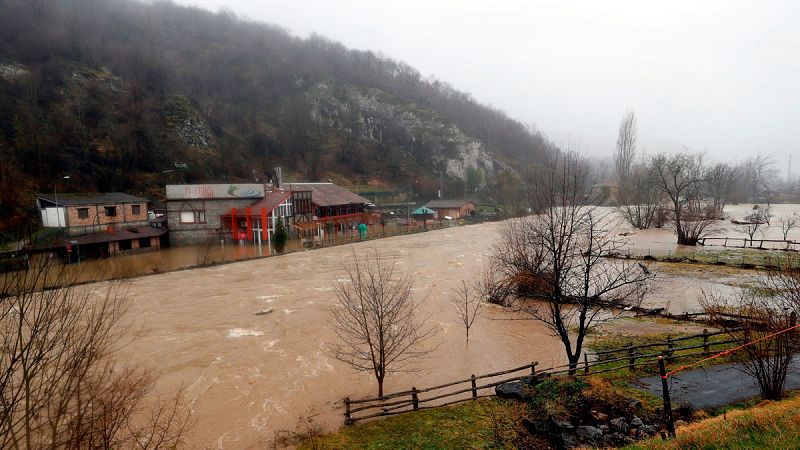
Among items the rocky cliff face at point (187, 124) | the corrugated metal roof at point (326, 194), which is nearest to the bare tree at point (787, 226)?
the corrugated metal roof at point (326, 194)

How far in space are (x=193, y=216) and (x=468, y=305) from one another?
32581mm

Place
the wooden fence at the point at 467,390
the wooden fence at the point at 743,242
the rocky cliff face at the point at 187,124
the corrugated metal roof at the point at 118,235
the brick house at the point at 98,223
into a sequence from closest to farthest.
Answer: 1. the wooden fence at the point at 467,390
2. the corrugated metal roof at the point at 118,235
3. the wooden fence at the point at 743,242
4. the brick house at the point at 98,223
5. the rocky cliff face at the point at 187,124

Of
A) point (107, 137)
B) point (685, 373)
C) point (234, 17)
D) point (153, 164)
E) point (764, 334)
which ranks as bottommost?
point (685, 373)

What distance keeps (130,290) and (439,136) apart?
8583 cm

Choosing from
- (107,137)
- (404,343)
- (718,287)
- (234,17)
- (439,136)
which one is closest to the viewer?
(404,343)

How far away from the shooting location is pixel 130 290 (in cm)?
2264

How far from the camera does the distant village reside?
32875mm

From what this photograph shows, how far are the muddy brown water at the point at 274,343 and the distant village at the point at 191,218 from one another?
37.9 feet

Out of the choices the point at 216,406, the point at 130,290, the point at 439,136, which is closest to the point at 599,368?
the point at 216,406

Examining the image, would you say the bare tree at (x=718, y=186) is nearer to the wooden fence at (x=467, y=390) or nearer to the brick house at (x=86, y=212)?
the wooden fence at (x=467, y=390)

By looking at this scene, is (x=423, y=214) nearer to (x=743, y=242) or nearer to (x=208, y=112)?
(x=743, y=242)

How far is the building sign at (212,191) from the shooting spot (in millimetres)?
39719

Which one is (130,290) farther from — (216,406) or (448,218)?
(448,218)

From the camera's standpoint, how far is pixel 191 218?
40156mm
